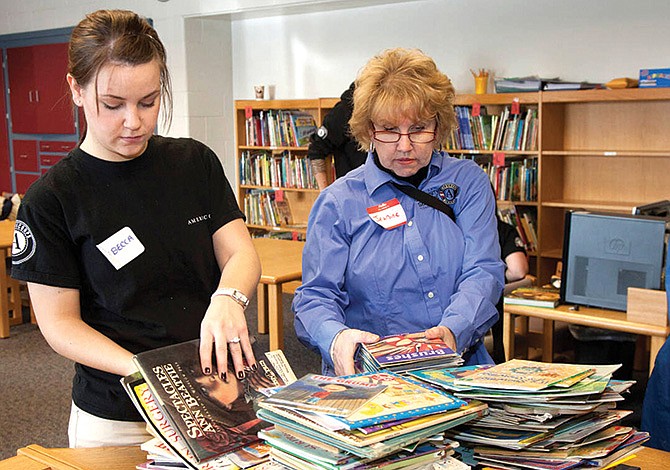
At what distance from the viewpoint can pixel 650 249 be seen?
3.13 metres

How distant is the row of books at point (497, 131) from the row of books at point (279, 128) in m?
1.58

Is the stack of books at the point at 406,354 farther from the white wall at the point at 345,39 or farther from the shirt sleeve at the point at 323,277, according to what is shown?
the white wall at the point at 345,39

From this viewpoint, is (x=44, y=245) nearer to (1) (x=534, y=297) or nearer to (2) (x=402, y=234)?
(2) (x=402, y=234)

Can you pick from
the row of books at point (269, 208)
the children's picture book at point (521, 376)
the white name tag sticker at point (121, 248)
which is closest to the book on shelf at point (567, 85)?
the row of books at point (269, 208)

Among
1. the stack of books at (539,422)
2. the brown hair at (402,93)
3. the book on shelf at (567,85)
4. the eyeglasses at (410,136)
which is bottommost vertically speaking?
the stack of books at (539,422)

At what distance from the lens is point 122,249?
154cm

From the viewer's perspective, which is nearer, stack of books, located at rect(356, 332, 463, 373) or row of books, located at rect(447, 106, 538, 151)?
stack of books, located at rect(356, 332, 463, 373)

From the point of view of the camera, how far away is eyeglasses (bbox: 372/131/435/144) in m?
1.90

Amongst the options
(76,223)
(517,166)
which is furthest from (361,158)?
(76,223)

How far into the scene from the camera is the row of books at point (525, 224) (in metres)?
5.85

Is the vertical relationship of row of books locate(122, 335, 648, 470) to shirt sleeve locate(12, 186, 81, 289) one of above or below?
below

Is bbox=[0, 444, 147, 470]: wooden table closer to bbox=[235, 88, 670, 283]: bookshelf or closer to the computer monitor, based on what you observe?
the computer monitor

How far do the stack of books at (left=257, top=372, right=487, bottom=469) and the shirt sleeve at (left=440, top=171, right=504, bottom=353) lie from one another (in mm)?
541

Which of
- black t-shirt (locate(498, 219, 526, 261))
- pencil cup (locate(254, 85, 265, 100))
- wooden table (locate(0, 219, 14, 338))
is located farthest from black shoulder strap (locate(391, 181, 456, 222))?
pencil cup (locate(254, 85, 265, 100))
